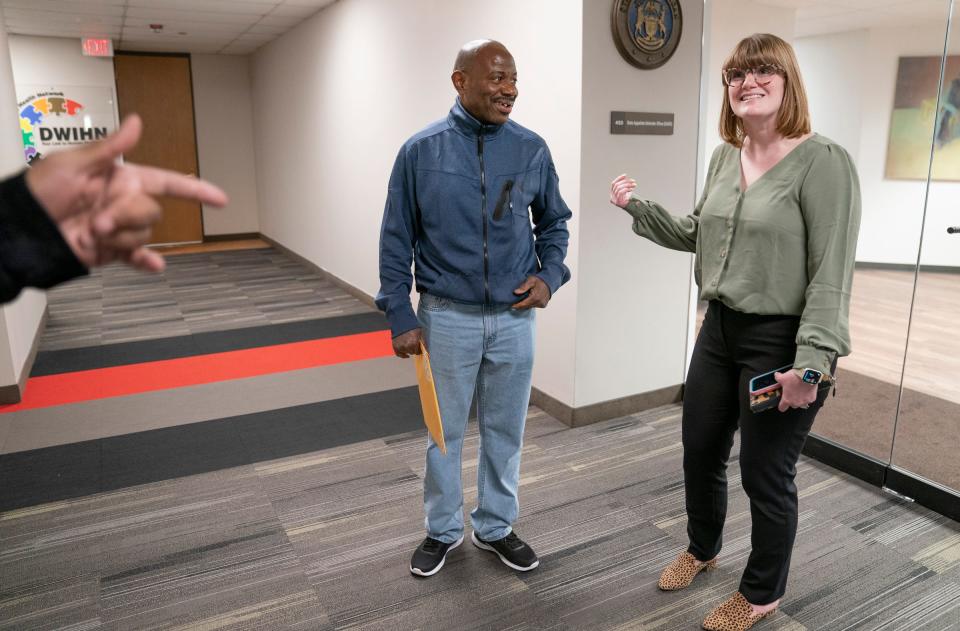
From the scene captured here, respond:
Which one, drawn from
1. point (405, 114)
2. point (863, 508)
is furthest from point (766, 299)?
point (405, 114)

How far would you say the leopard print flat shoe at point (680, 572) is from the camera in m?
2.05

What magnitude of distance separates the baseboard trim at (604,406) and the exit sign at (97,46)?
7.14 metres

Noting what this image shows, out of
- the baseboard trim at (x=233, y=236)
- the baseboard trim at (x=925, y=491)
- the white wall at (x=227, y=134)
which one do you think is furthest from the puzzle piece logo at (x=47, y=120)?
the baseboard trim at (x=925, y=491)

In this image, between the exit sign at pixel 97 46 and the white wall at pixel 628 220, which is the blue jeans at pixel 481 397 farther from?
the exit sign at pixel 97 46

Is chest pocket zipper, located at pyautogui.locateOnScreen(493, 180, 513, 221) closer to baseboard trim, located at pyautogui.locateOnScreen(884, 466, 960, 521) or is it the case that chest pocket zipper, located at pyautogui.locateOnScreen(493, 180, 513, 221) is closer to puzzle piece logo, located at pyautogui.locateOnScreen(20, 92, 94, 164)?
baseboard trim, located at pyautogui.locateOnScreen(884, 466, 960, 521)

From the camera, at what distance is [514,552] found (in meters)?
2.17

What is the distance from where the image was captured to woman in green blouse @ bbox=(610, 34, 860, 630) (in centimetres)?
154

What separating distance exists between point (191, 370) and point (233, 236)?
5.81 m

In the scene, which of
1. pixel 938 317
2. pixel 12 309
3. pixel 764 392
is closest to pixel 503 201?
pixel 764 392

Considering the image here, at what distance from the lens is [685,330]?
3.52 m

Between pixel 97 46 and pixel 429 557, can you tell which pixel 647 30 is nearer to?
pixel 429 557

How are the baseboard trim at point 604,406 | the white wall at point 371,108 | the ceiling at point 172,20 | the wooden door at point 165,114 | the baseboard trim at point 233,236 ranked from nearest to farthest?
the white wall at point 371,108 < the baseboard trim at point 604,406 < the ceiling at point 172,20 < the wooden door at point 165,114 < the baseboard trim at point 233,236

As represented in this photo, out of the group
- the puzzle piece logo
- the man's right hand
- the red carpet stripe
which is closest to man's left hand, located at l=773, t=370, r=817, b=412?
the man's right hand

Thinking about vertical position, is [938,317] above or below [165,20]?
below
